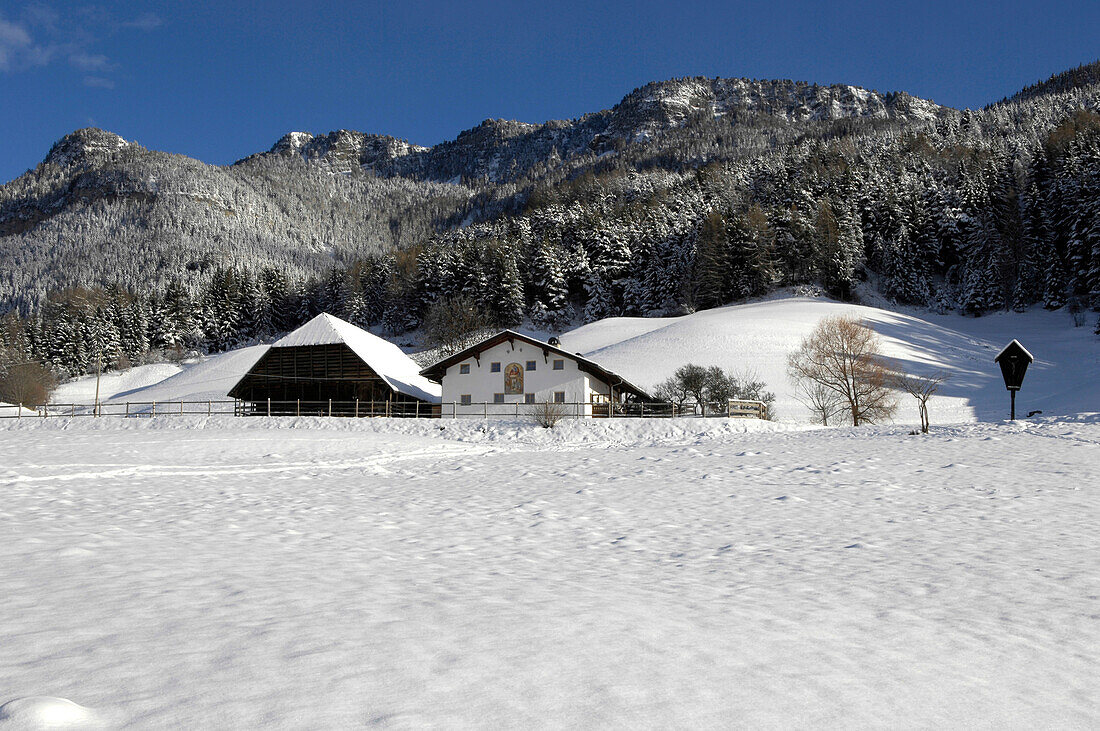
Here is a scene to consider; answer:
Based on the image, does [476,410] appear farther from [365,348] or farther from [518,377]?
[365,348]

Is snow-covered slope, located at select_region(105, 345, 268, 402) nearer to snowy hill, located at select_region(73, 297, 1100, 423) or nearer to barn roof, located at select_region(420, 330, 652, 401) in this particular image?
snowy hill, located at select_region(73, 297, 1100, 423)

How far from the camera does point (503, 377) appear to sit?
147 ft

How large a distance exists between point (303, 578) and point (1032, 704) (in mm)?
6135

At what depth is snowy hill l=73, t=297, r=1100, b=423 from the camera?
153 ft

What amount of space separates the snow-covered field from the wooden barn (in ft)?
105

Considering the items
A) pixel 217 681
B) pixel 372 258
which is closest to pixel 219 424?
pixel 217 681

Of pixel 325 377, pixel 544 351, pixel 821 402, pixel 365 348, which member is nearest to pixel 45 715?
pixel 544 351

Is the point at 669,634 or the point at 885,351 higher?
the point at 885,351

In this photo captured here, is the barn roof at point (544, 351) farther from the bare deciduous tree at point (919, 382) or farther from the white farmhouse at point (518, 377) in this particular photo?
the bare deciduous tree at point (919, 382)

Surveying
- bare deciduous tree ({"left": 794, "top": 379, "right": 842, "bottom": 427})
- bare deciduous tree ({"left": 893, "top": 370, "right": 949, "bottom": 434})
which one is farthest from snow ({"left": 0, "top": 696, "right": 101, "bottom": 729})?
bare deciduous tree ({"left": 893, "top": 370, "right": 949, "bottom": 434})

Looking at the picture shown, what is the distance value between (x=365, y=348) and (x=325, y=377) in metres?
3.85

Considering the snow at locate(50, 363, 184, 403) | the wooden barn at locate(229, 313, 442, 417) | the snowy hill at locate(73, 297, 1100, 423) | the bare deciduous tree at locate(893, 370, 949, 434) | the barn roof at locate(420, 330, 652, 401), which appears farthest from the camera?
the snow at locate(50, 363, 184, 403)

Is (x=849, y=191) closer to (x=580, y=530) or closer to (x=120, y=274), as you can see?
(x=580, y=530)

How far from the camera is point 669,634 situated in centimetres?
480
